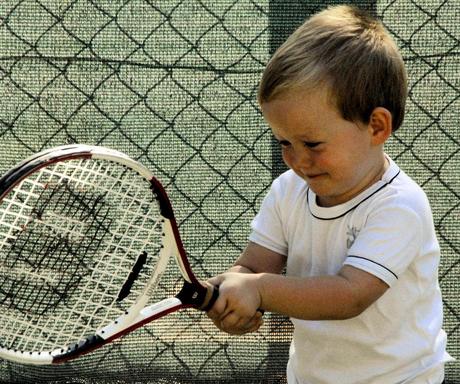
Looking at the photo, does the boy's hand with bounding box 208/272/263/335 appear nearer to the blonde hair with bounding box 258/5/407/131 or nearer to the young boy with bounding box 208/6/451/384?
the young boy with bounding box 208/6/451/384

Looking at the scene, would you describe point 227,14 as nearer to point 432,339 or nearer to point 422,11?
point 422,11

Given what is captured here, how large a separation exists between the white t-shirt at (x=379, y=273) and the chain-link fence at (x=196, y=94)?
77 cm

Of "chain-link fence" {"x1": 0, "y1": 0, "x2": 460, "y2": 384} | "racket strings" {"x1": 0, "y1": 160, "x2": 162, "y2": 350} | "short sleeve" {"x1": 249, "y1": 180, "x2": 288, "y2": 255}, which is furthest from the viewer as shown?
"chain-link fence" {"x1": 0, "y1": 0, "x2": 460, "y2": 384}

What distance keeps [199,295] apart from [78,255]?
365mm

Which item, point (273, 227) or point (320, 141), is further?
point (273, 227)

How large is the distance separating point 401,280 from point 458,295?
1.00 metres

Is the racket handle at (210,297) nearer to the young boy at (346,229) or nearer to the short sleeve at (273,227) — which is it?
the young boy at (346,229)

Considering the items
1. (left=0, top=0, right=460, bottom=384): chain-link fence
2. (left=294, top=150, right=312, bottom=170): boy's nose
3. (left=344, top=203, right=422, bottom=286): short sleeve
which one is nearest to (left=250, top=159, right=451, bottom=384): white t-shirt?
(left=344, top=203, right=422, bottom=286): short sleeve

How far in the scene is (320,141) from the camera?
2025 mm

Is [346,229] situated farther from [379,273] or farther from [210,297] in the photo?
[210,297]

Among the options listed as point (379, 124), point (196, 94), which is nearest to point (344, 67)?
point (379, 124)

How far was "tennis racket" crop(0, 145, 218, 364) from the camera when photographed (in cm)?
201

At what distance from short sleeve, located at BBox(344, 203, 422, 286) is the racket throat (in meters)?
0.30

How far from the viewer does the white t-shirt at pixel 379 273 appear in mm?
2064
